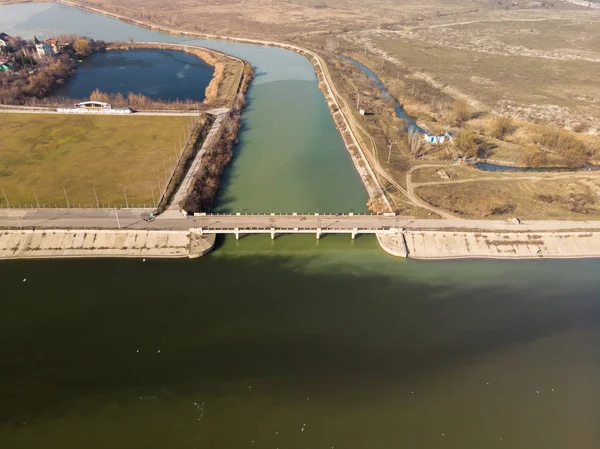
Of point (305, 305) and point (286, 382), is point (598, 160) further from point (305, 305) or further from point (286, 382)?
point (286, 382)

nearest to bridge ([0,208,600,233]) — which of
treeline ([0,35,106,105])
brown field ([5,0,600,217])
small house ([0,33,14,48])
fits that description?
brown field ([5,0,600,217])

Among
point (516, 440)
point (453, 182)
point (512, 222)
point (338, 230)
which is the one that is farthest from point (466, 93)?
point (516, 440)

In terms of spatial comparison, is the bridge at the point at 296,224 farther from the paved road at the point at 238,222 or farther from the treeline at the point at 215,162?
the treeline at the point at 215,162

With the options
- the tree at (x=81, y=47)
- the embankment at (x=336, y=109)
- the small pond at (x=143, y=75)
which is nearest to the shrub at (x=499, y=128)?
the embankment at (x=336, y=109)

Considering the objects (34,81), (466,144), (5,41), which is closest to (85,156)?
(34,81)

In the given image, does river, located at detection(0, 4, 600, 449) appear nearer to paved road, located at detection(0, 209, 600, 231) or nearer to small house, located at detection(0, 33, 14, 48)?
paved road, located at detection(0, 209, 600, 231)
